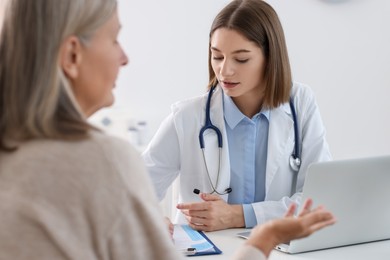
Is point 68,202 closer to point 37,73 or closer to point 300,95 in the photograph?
point 37,73

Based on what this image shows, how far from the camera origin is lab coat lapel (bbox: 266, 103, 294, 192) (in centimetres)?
196

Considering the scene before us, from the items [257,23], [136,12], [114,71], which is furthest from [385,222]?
[136,12]

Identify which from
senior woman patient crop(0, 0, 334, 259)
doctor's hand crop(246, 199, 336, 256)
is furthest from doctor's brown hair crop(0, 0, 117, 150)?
doctor's hand crop(246, 199, 336, 256)

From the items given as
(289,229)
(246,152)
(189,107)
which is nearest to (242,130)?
(246,152)

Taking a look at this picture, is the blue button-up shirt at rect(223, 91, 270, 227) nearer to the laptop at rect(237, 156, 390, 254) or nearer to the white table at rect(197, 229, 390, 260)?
the white table at rect(197, 229, 390, 260)

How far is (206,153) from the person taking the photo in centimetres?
195

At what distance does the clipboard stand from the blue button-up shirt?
275mm

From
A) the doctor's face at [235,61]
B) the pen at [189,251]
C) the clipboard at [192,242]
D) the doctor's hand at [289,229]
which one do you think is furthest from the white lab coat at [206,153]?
the doctor's hand at [289,229]

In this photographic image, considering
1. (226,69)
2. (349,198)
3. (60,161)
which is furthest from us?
(226,69)

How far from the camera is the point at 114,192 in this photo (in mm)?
894

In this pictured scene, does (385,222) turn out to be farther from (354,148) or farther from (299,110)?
(354,148)

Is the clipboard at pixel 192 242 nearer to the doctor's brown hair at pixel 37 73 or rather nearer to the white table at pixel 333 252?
the white table at pixel 333 252

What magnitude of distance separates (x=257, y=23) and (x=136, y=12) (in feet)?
3.71

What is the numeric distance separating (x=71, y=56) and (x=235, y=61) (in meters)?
1.03
